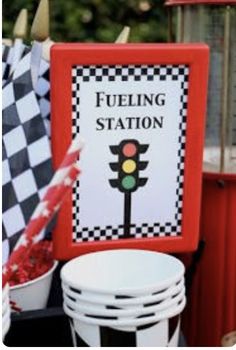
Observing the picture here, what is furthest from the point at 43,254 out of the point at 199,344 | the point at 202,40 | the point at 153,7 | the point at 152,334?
the point at 153,7

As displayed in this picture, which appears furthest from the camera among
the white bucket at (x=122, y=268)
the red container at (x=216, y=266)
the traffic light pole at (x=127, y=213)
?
the red container at (x=216, y=266)

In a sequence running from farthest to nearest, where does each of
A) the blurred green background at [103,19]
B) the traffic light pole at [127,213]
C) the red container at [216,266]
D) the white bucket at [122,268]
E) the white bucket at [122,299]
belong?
1. the blurred green background at [103,19]
2. the red container at [216,266]
3. the traffic light pole at [127,213]
4. the white bucket at [122,268]
5. the white bucket at [122,299]

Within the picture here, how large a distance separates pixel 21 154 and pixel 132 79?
0.21m

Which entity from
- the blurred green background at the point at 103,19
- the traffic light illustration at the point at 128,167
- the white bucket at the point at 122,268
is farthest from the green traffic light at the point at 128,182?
the blurred green background at the point at 103,19

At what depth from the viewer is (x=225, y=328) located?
1589 mm

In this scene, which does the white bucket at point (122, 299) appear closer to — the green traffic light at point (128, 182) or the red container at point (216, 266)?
the green traffic light at point (128, 182)

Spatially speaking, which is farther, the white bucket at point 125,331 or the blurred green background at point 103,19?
the blurred green background at point 103,19

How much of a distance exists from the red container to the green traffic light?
245mm

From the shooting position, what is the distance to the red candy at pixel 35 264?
129 centimetres

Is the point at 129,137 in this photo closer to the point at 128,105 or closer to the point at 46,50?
the point at 128,105

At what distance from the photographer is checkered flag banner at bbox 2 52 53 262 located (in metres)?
1.25

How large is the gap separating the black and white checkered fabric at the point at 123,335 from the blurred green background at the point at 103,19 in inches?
117

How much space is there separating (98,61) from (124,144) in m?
0.14

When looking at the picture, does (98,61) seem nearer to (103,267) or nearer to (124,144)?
(124,144)
